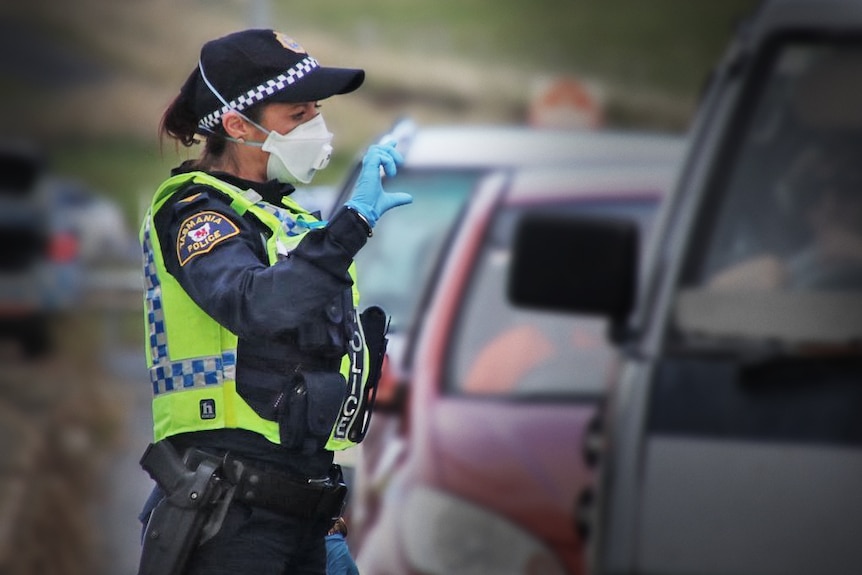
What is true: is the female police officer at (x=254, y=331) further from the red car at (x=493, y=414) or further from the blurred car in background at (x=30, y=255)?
the blurred car in background at (x=30, y=255)

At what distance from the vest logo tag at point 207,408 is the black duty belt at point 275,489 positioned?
0.07 meters

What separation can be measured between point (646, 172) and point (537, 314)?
93 centimetres

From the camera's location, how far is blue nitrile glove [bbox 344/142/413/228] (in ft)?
11.3

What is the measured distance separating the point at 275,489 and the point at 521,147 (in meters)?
4.51

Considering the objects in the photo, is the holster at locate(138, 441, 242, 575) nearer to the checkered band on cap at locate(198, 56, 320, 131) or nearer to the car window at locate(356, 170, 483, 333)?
the checkered band on cap at locate(198, 56, 320, 131)

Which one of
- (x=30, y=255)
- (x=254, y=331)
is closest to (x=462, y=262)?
(x=254, y=331)

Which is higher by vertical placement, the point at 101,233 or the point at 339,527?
the point at 101,233

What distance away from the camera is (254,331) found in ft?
10.9

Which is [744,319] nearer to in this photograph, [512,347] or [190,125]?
[190,125]

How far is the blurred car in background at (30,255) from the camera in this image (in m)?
16.1

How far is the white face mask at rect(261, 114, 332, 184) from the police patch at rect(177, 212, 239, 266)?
0.75ft

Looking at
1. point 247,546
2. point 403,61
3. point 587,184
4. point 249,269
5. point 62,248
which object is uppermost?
point 403,61

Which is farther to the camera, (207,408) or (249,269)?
(207,408)

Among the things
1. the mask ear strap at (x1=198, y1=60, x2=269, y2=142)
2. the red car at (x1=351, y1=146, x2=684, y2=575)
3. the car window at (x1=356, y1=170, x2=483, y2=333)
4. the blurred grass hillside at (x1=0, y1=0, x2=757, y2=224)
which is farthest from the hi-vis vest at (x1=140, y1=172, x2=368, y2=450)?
the blurred grass hillside at (x1=0, y1=0, x2=757, y2=224)
